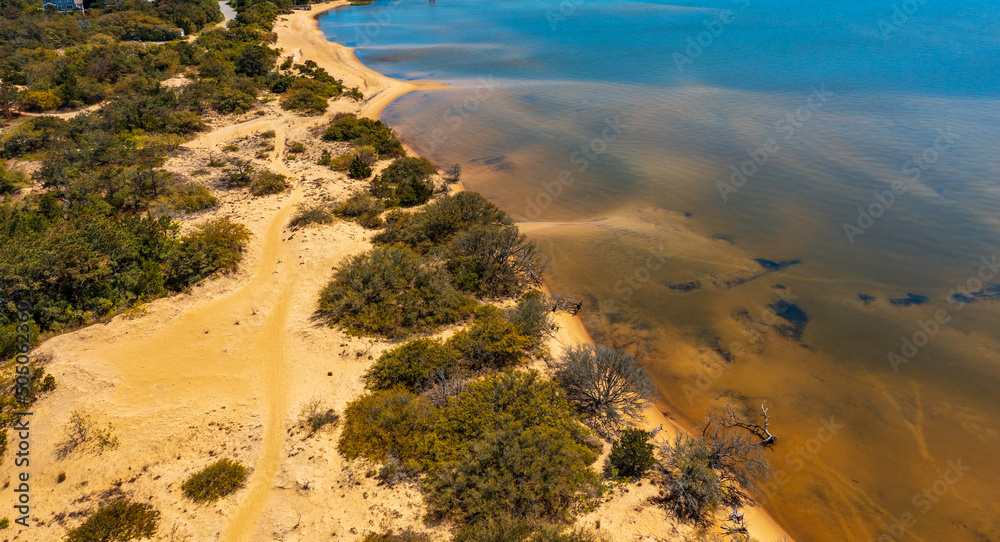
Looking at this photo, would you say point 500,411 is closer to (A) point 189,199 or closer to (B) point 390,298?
(B) point 390,298

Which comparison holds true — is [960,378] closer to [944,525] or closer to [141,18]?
[944,525]

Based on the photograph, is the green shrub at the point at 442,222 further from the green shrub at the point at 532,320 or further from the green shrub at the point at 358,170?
the green shrub at the point at 358,170

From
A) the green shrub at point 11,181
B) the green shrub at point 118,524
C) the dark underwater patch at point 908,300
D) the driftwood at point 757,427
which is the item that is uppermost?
the green shrub at point 11,181

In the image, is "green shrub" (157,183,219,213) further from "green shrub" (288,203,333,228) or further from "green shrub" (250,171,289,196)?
"green shrub" (288,203,333,228)

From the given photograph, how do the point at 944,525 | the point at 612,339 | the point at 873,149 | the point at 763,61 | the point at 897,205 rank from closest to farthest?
the point at 944,525 → the point at 612,339 → the point at 897,205 → the point at 873,149 → the point at 763,61

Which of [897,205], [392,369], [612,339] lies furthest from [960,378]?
[392,369]

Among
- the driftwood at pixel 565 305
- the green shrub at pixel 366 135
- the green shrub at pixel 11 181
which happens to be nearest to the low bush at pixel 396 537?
the driftwood at pixel 565 305
